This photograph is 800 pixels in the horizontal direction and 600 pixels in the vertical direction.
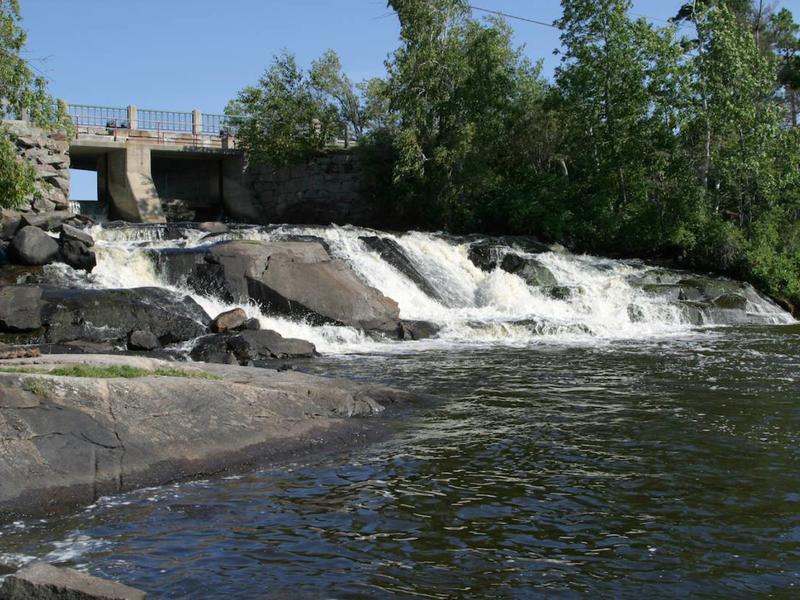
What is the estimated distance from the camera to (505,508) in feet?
23.0

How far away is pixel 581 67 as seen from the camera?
31312mm

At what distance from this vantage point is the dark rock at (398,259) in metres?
23.5

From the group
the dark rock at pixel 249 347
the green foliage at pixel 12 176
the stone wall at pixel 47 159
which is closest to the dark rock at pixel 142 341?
the dark rock at pixel 249 347

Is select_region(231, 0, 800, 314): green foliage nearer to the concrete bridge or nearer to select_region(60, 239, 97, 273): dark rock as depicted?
the concrete bridge

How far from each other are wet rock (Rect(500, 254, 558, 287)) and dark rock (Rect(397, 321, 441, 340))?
20.0 feet

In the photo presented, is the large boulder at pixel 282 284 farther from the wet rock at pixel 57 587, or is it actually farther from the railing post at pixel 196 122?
the railing post at pixel 196 122

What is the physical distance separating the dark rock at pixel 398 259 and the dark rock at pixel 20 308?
1023 cm

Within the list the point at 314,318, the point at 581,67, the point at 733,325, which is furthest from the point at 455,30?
the point at 314,318

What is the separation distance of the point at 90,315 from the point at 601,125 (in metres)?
21.4

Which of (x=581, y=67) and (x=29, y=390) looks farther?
(x=581, y=67)

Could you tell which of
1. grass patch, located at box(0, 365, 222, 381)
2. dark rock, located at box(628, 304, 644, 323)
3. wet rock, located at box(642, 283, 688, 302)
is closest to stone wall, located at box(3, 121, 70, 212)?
dark rock, located at box(628, 304, 644, 323)

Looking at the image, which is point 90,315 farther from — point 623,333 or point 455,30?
point 455,30

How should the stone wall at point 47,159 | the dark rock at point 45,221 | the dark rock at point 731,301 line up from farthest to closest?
the stone wall at point 47,159 < the dark rock at point 731,301 < the dark rock at point 45,221

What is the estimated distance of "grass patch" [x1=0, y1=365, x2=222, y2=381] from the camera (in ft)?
27.8
